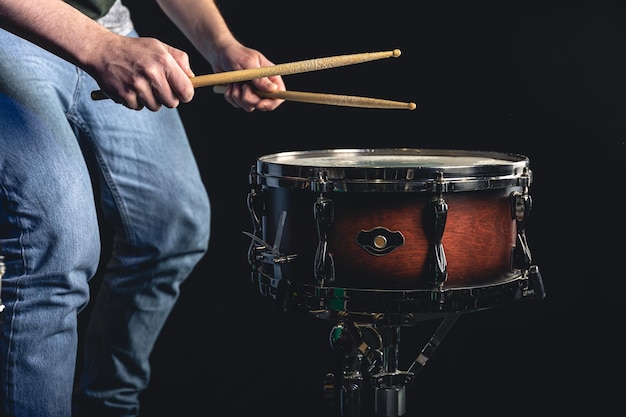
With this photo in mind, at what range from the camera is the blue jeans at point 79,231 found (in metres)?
Result: 1.48

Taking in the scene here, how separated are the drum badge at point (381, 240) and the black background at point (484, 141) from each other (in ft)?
2.86

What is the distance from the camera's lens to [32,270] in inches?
58.7

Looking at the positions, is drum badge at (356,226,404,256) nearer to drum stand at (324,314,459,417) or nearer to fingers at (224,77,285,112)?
drum stand at (324,314,459,417)

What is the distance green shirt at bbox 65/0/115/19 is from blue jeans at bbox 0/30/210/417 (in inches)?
4.7

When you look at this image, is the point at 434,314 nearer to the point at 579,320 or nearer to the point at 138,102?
the point at 138,102

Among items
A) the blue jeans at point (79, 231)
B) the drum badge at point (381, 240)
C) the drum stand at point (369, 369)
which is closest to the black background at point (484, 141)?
the blue jeans at point (79, 231)

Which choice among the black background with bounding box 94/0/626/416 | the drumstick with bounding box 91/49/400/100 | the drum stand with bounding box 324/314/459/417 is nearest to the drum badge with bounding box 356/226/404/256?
the drum stand with bounding box 324/314/459/417

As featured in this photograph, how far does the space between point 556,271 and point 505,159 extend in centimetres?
63

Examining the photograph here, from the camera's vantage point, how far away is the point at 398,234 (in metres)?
1.42

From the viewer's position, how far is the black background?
2.10 meters

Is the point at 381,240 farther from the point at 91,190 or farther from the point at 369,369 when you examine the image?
the point at 91,190

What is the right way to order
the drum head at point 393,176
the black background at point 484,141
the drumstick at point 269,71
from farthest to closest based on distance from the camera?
1. the black background at point 484,141
2. the drumstick at point 269,71
3. the drum head at point 393,176

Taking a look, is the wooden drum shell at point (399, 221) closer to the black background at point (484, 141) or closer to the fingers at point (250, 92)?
the fingers at point (250, 92)

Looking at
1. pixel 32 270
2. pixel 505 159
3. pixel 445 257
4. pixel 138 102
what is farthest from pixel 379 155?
pixel 32 270
